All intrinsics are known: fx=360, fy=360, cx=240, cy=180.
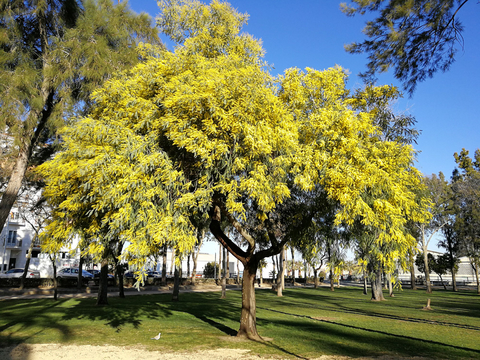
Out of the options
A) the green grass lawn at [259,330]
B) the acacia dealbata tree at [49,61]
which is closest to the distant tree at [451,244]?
the green grass lawn at [259,330]

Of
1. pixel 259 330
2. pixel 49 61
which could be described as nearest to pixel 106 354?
pixel 259 330

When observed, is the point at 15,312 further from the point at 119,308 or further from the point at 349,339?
the point at 349,339

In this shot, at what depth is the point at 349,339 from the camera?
12.2 metres

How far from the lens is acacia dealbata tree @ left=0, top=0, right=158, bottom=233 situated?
11.5 m

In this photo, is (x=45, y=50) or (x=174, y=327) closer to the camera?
(x=45, y=50)

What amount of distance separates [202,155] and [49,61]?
7.42 metres

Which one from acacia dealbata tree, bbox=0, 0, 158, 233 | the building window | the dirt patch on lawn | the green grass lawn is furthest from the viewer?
the building window

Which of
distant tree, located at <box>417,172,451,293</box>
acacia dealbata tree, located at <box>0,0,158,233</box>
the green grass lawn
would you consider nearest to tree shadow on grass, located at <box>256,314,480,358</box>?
the green grass lawn

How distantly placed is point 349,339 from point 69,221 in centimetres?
970

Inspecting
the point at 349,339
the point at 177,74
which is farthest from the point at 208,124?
the point at 349,339

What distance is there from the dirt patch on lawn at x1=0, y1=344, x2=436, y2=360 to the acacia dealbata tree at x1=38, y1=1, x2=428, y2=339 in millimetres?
2814

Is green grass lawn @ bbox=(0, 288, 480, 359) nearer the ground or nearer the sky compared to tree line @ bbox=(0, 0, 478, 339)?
nearer the ground

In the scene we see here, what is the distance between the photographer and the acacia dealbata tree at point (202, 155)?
8531mm

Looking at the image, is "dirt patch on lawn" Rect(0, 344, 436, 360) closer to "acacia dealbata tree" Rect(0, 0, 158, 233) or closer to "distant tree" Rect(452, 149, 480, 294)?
"acacia dealbata tree" Rect(0, 0, 158, 233)
